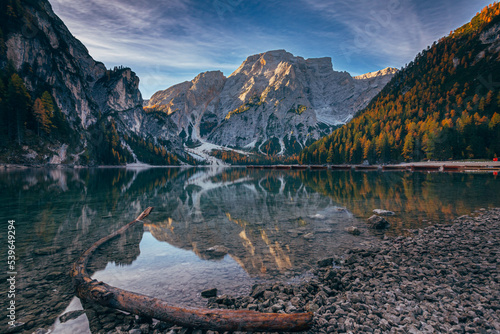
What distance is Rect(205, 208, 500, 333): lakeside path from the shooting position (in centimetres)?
652

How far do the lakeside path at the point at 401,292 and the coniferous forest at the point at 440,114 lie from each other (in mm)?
131233

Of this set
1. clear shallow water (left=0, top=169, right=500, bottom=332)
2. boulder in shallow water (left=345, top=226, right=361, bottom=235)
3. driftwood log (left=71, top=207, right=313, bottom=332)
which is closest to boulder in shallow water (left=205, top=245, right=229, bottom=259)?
clear shallow water (left=0, top=169, right=500, bottom=332)

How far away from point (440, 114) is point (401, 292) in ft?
595

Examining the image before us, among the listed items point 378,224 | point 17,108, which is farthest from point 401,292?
point 17,108

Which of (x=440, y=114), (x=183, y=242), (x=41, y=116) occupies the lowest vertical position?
(x=183, y=242)

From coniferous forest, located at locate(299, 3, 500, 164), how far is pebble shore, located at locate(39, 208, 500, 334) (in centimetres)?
13143

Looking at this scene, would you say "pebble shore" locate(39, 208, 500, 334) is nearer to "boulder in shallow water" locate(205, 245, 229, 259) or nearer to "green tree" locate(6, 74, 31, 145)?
"boulder in shallow water" locate(205, 245, 229, 259)

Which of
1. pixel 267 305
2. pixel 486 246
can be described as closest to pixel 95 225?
pixel 267 305

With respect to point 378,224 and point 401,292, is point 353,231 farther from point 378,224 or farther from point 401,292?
point 401,292

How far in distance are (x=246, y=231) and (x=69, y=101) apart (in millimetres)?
236733

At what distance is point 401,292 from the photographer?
8.25 m

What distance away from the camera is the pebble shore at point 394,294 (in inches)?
258

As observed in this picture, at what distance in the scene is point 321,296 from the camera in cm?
855

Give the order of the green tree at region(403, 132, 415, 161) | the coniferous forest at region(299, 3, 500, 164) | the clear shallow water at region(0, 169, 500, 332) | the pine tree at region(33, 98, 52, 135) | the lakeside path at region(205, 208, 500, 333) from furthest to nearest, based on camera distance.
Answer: the green tree at region(403, 132, 415, 161) → the pine tree at region(33, 98, 52, 135) → the coniferous forest at region(299, 3, 500, 164) → the clear shallow water at region(0, 169, 500, 332) → the lakeside path at region(205, 208, 500, 333)
